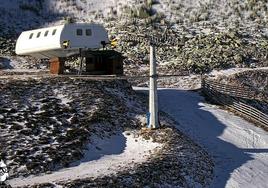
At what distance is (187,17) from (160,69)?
1859 cm

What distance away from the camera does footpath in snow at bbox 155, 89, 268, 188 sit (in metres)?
26.0

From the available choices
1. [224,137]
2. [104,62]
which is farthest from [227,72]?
[224,137]

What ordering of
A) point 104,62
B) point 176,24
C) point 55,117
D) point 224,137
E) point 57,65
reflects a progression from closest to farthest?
1. point 55,117
2. point 224,137
3. point 57,65
4. point 104,62
5. point 176,24

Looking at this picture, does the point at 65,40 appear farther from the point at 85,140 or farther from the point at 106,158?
the point at 106,158

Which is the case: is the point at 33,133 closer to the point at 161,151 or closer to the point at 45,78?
the point at 161,151

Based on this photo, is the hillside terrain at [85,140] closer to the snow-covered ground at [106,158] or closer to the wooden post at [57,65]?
the snow-covered ground at [106,158]

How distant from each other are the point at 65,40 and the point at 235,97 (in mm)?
12373

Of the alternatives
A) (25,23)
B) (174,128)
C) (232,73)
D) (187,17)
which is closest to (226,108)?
(174,128)

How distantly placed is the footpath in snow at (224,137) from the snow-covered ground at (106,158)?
3656mm

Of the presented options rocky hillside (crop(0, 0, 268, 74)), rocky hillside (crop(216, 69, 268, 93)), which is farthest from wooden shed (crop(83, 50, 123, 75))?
rocky hillside (crop(216, 69, 268, 93))

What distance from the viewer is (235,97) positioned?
3962 centimetres

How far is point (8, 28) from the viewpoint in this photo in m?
63.9

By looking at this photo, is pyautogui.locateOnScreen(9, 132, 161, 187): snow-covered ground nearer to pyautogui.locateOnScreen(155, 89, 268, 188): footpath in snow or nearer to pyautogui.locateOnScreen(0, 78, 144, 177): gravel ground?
pyautogui.locateOnScreen(0, 78, 144, 177): gravel ground

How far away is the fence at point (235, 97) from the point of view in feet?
118
